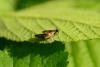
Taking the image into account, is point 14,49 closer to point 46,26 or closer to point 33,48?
point 33,48

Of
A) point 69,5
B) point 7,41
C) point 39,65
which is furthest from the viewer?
point 69,5

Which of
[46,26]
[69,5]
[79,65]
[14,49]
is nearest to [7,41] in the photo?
[14,49]

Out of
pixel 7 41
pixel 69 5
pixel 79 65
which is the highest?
pixel 69 5

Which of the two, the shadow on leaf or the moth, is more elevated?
the moth

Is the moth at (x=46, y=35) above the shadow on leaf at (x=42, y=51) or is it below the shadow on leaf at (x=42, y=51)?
above
